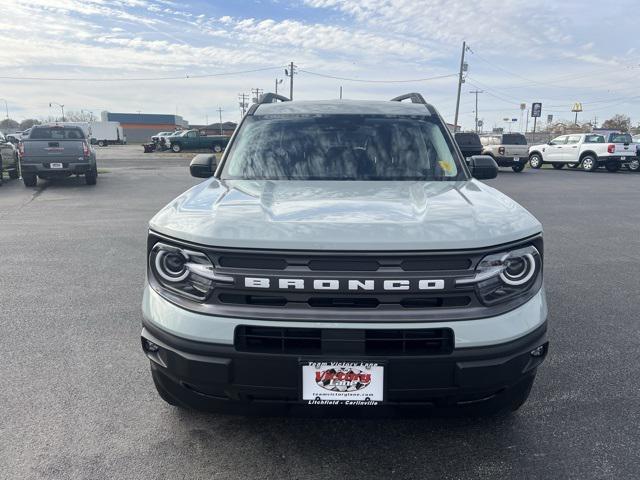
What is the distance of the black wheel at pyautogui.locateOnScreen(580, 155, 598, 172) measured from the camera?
82.0 ft

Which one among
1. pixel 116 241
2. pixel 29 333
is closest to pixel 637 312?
pixel 29 333

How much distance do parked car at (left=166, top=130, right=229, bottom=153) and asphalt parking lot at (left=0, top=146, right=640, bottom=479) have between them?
35.8 m

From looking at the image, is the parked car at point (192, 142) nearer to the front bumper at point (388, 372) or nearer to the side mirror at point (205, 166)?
the side mirror at point (205, 166)

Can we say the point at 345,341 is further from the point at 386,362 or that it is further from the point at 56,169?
the point at 56,169

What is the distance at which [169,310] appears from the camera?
2.29m

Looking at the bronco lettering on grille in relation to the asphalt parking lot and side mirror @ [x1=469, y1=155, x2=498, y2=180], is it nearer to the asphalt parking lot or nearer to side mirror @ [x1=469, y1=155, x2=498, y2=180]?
the asphalt parking lot

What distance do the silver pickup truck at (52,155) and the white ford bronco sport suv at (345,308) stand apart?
14095 mm

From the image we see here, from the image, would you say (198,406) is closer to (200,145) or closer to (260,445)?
(260,445)

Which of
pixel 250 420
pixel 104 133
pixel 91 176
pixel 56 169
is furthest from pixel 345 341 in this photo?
pixel 104 133

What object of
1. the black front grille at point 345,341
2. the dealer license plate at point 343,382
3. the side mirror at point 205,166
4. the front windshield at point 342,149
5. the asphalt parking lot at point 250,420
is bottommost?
the asphalt parking lot at point 250,420

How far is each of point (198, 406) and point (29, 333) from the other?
246 cm

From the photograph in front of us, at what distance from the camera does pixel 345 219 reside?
2.34 m

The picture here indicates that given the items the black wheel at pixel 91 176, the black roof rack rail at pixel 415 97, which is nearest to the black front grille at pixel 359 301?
the black roof rack rail at pixel 415 97

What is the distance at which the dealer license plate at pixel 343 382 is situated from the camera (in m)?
2.13
